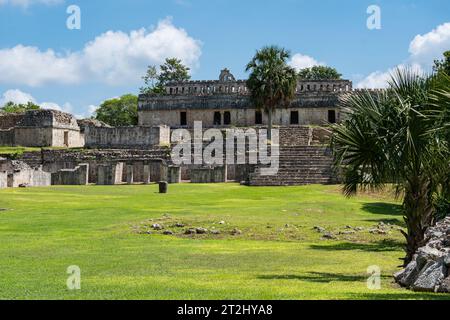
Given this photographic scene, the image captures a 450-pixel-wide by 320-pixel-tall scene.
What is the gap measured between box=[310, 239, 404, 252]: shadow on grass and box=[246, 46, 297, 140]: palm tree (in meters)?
31.4

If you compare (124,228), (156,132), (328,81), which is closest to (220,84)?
(328,81)

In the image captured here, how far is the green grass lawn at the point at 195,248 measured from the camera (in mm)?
8578

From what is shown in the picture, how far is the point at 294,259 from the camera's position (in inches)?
497

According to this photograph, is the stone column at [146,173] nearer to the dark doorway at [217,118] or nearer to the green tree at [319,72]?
the dark doorway at [217,118]

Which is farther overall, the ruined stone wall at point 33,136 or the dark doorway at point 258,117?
the dark doorway at point 258,117

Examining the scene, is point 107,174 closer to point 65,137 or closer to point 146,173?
point 146,173

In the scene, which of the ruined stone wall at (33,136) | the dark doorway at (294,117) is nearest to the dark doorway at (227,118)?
the dark doorway at (294,117)

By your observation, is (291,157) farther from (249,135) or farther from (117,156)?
(117,156)

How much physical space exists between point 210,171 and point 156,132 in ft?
36.5

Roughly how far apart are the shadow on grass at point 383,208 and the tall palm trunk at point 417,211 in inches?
441

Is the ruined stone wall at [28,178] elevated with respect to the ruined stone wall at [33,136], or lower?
lower

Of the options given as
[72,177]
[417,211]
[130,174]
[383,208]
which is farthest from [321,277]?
[130,174]

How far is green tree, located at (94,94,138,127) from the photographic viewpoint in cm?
8675

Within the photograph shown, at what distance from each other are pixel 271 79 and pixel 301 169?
12.0 meters
